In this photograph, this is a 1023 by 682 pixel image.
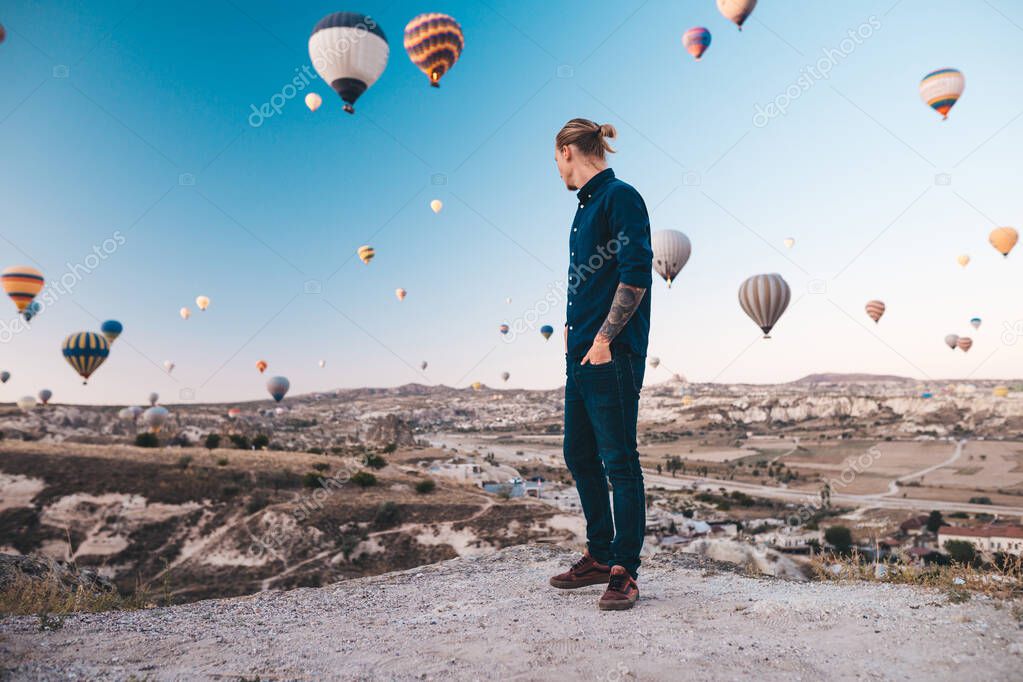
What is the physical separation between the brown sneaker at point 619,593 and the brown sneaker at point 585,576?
0.39m

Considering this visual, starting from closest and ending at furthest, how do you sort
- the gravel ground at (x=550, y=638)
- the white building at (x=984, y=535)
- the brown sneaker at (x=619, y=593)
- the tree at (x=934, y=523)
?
the gravel ground at (x=550, y=638) → the brown sneaker at (x=619, y=593) → the white building at (x=984, y=535) → the tree at (x=934, y=523)

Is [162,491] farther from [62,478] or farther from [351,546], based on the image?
[351,546]

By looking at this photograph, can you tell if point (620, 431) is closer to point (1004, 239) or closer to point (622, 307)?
point (622, 307)

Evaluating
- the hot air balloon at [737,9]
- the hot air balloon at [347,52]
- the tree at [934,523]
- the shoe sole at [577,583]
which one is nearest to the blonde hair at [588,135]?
the shoe sole at [577,583]

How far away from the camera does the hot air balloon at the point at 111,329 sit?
39531 millimetres

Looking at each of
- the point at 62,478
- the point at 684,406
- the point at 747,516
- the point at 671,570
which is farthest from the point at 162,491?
the point at 684,406

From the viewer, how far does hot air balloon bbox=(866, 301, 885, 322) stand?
168ft

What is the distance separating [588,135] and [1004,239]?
48.1 meters

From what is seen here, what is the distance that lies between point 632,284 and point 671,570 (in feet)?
8.95

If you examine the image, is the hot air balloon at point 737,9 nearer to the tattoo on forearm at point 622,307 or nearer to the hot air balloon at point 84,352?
the tattoo on forearm at point 622,307

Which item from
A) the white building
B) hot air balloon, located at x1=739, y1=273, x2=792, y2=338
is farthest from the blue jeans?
the white building

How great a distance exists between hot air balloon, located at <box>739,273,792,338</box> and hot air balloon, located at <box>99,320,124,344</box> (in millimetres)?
38970

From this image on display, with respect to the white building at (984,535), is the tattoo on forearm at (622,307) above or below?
above

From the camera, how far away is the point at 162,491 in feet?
95.7
